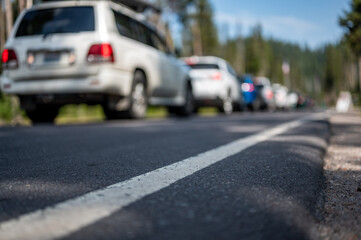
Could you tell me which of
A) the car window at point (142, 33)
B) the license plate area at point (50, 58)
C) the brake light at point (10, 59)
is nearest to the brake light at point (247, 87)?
the car window at point (142, 33)

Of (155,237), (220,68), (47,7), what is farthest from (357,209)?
(220,68)

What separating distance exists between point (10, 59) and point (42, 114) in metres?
1.44

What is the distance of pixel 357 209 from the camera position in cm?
218

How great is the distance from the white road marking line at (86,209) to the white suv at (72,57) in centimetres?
478

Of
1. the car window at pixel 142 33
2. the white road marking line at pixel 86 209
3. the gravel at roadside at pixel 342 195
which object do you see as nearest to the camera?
the white road marking line at pixel 86 209

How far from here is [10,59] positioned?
7570 millimetres

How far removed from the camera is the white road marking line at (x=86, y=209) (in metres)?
1.58

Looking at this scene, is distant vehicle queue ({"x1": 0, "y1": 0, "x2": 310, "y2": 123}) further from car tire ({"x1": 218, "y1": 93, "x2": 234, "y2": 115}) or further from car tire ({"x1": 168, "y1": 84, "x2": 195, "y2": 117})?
car tire ({"x1": 218, "y1": 93, "x2": 234, "y2": 115})

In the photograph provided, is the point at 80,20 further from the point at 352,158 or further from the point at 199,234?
the point at 199,234

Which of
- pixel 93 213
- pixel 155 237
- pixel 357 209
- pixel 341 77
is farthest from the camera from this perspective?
pixel 341 77

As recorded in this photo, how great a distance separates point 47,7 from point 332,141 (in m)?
5.22

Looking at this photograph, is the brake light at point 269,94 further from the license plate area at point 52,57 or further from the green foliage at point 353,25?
the license plate area at point 52,57

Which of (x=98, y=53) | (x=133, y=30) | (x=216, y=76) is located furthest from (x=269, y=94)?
(x=98, y=53)

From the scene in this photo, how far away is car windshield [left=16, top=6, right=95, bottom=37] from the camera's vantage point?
7.45 meters
